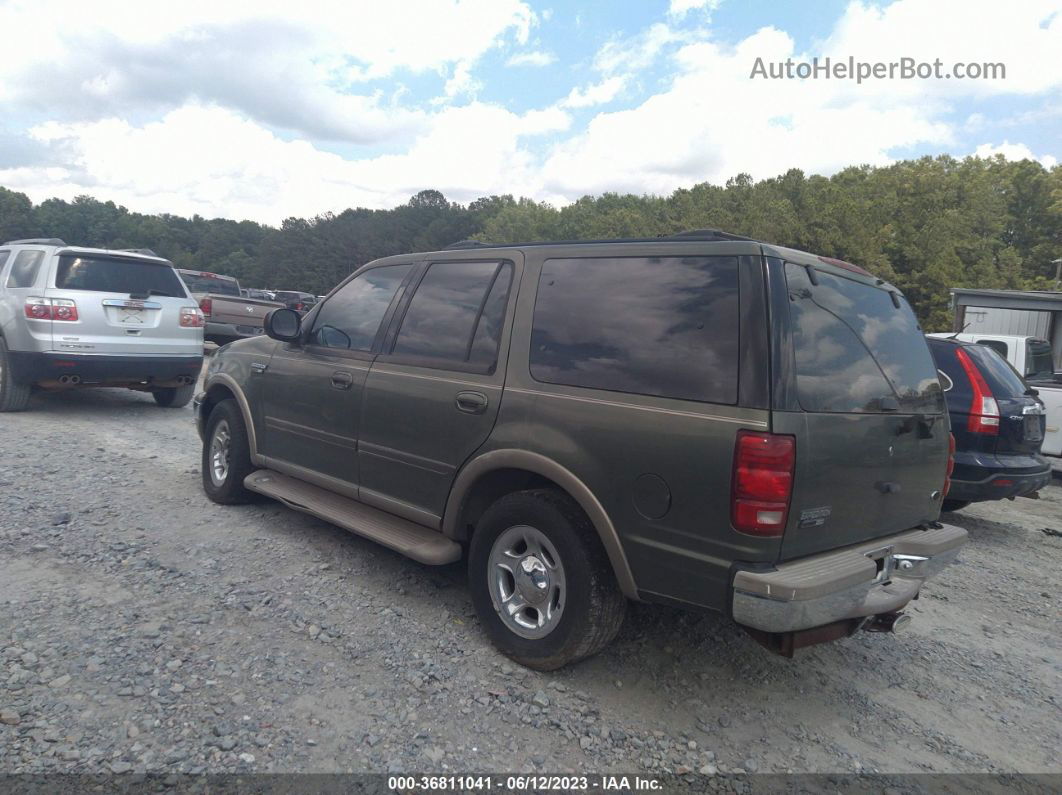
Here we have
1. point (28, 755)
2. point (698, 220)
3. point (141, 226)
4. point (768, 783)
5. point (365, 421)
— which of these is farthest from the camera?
point (141, 226)

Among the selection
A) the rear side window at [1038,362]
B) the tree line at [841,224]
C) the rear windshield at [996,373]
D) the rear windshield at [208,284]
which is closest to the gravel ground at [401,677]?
the rear windshield at [996,373]

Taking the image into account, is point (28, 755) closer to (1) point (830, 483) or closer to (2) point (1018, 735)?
(1) point (830, 483)

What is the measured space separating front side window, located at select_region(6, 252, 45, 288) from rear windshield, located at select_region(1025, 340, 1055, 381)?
457 inches

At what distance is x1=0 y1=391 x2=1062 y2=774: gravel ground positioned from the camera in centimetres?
280

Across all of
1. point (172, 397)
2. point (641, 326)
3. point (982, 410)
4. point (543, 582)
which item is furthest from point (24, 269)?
point (982, 410)

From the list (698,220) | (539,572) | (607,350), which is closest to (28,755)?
(539,572)

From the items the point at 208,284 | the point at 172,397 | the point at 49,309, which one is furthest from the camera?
the point at 208,284

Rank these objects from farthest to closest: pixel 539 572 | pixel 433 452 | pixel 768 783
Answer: pixel 433 452 → pixel 539 572 → pixel 768 783

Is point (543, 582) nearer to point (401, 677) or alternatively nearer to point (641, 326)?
point (401, 677)

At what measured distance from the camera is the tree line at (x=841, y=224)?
1432 inches

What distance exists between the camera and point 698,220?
42188 mm

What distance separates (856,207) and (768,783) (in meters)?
38.3

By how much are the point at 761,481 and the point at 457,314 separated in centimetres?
192

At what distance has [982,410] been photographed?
5980mm
